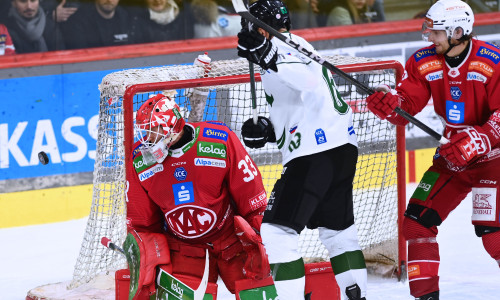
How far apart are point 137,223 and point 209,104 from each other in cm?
122

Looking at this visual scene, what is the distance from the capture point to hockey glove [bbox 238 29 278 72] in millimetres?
3145

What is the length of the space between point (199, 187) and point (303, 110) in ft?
1.67

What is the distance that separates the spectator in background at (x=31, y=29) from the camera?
224 inches

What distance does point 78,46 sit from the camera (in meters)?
5.81

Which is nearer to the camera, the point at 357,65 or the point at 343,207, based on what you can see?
the point at 343,207

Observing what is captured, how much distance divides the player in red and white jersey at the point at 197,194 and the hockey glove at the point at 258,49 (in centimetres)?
42

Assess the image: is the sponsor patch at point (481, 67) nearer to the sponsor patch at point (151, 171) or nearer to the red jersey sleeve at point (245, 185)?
the red jersey sleeve at point (245, 185)

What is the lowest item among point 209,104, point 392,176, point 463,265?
point 463,265

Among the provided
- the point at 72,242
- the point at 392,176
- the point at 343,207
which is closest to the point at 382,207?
the point at 392,176

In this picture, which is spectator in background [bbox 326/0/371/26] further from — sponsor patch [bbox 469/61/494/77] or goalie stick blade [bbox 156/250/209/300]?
goalie stick blade [bbox 156/250/209/300]

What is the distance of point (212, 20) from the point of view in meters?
6.16

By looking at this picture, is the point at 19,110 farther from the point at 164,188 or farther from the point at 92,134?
the point at 164,188

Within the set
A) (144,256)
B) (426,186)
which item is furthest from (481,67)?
(144,256)

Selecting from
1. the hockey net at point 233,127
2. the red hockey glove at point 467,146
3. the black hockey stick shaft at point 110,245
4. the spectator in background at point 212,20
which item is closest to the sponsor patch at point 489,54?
the red hockey glove at point 467,146
